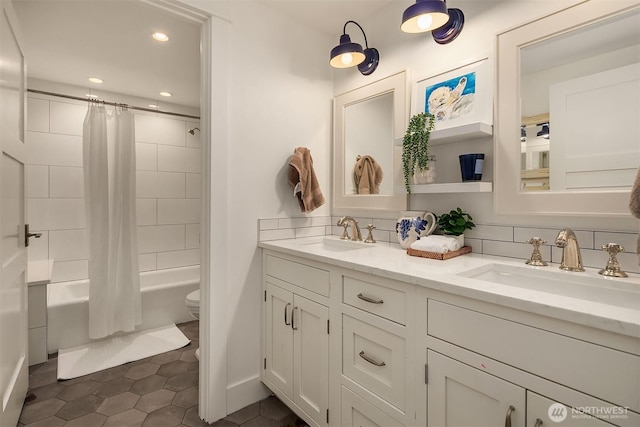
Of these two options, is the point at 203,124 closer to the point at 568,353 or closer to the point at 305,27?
the point at 305,27

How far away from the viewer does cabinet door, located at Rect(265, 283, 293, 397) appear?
1.60 m

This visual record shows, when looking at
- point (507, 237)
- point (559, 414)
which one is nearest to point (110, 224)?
point (507, 237)

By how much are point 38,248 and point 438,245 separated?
129 inches

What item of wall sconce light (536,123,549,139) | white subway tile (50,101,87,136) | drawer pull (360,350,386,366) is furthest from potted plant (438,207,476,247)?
white subway tile (50,101,87,136)

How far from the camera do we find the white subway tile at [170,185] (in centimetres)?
329

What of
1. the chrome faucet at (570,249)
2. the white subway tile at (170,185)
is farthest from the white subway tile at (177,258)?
the chrome faucet at (570,249)

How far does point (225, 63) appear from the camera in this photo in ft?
5.41

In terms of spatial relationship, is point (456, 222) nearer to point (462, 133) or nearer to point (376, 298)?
point (462, 133)

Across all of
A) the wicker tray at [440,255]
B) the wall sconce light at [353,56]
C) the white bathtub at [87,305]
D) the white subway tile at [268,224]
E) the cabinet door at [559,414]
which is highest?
the wall sconce light at [353,56]

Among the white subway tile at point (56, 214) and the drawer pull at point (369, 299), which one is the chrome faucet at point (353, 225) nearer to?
the drawer pull at point (369, 299)

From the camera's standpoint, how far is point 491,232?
1.39m

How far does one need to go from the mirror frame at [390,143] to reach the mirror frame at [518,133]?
0.50 metres

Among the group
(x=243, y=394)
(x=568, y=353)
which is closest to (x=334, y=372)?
(x=243, y=394)

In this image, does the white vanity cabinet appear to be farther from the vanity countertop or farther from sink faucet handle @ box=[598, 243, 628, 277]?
sink faucet handle @ box=[598, 243, 628, 277]
